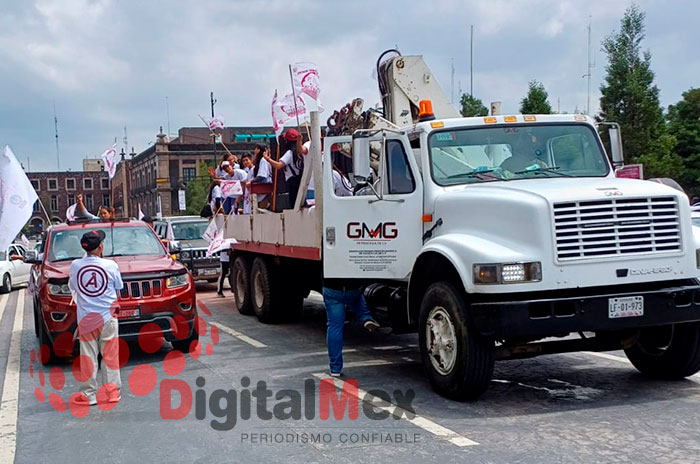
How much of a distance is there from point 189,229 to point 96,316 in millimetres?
13962

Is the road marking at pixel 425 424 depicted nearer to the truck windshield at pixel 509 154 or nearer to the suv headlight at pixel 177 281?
the truck windshield at pixel 509 154

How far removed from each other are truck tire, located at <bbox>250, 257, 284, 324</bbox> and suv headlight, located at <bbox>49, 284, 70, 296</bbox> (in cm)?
355

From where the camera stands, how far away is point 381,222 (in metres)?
8.05

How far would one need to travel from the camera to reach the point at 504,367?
875cm

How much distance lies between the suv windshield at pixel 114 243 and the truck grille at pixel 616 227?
626cm

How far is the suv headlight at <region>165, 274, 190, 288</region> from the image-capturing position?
32.7 feet

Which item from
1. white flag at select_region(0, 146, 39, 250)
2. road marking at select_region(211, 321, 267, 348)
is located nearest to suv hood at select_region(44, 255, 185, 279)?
white flag at select_region(0, 146, 39, 250)

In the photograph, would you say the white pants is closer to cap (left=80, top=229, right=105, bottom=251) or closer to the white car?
cap (left=80, top=229, right=105, bottom=251)

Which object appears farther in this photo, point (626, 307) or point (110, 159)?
point (110, 159)

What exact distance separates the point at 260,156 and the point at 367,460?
23.1 ft

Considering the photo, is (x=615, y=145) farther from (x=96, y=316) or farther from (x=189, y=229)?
(x=189, y=229)

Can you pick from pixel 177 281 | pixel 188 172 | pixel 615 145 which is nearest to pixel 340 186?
pixel 177 281

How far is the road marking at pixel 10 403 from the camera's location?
6.24m

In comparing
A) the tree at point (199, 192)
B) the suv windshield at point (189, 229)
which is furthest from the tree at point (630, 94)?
the tree at point (199, 192)
